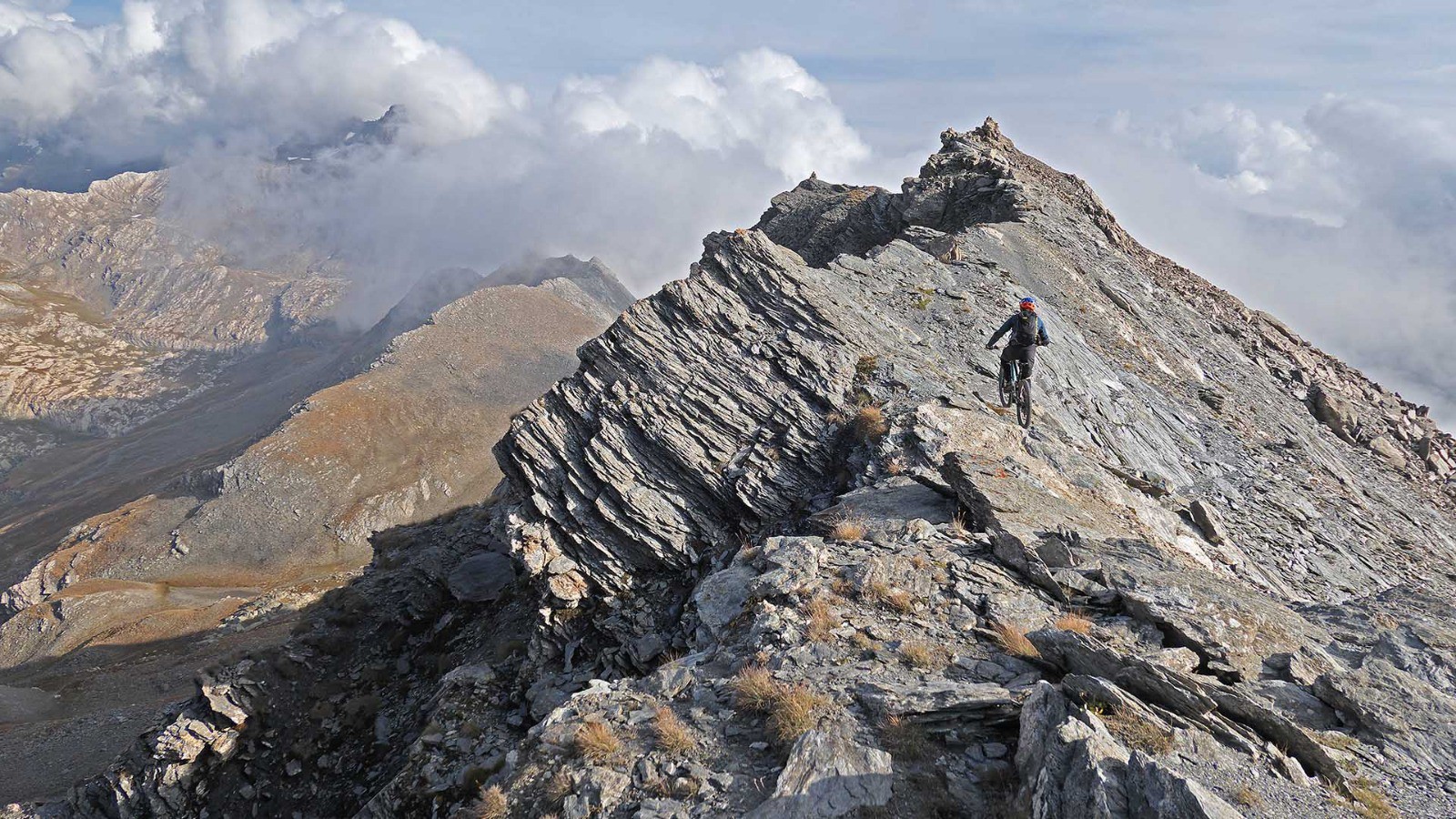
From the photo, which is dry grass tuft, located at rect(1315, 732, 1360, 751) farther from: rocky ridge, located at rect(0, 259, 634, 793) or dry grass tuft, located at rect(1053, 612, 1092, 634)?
rocky ridge, located at rect(0, 259, 634, 793)

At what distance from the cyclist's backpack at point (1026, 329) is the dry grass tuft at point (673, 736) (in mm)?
15676

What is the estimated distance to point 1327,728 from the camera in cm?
983

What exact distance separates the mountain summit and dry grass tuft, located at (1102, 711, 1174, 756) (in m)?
0.06

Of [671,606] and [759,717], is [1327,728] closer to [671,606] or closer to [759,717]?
[759,717]

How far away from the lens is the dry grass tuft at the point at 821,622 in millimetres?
12164

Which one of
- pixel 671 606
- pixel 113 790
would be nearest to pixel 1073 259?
pixel 671 606

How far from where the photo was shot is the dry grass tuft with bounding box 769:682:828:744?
980 cm

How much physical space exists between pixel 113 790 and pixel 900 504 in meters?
32.1

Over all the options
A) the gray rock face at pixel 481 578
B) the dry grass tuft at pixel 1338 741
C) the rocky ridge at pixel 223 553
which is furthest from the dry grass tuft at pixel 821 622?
the rocky ridge at pixel 223 553

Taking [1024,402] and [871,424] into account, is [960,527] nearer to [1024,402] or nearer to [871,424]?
[871,424]

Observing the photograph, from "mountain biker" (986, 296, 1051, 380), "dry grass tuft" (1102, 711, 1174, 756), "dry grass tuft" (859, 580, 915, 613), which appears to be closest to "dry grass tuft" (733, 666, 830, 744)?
"dry grass tuft" (859, 580, 915, 613)

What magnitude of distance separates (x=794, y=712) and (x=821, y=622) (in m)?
2.62

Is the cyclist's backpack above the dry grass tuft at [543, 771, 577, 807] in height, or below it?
above

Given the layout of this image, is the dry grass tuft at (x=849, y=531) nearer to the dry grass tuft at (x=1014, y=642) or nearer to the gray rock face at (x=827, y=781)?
the dry grass tuft at (x=1014, y=642)
